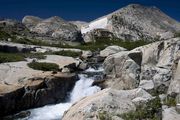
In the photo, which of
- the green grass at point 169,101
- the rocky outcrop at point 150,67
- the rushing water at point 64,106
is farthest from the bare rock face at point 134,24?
the green grass at point 169,101

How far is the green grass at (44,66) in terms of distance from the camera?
36875mm

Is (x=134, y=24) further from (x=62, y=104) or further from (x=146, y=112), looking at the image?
(x=146, y=112)

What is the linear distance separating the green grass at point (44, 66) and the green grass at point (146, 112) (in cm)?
2281

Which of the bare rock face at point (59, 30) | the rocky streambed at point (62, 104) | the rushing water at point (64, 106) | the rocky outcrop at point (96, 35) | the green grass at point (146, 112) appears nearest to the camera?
the green grass at point (146, 112)

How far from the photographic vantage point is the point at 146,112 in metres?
14.6

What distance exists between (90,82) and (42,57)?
9221 mm

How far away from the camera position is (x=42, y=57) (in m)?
43.2

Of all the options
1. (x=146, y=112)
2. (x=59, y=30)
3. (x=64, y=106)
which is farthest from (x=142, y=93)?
(x=59, y=30)

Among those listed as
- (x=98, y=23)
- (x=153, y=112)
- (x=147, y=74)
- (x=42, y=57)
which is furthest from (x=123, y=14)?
(x=153, y=112)

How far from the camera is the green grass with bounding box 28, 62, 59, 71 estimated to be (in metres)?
36.9

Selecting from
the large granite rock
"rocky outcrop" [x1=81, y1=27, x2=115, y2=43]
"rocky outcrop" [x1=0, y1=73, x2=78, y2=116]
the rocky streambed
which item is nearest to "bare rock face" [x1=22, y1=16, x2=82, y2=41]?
"rocky outcrop" [x1=81, y1=27, x2=115, y2=43]

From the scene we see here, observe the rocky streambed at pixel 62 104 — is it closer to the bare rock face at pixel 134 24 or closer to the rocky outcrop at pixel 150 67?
the rocky outcrop at pixel 150 67

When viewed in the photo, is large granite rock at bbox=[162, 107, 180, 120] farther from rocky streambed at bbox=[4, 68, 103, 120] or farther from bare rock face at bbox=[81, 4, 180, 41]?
bare rock face at bbox=[81, 4, 180, 41]

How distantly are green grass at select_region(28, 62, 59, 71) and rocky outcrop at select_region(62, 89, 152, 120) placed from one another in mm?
21510
